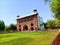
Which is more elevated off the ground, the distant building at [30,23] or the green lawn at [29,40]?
the distant building at [30,23]

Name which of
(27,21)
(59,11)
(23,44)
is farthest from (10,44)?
(27,21)

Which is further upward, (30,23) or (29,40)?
(30,23)

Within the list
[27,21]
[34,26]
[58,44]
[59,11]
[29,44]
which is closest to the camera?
[58,44]

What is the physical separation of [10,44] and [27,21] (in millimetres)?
69961

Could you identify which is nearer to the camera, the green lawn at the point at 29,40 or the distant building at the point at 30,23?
the green lawn at the point at 29,40

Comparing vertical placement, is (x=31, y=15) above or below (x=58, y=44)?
above

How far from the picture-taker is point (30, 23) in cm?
8919

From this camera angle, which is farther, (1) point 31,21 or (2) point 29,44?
(1) point 31,21

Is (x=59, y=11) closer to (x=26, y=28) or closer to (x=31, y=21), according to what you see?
(x=31, y=21)

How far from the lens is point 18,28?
94.6 m

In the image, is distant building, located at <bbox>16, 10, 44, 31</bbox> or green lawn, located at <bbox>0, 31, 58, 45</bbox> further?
distant building, located at <bbox>16, 10, 44, 31</bbox>

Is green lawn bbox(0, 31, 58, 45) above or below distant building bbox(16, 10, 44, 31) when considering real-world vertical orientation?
below

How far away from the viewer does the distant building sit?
83944mm

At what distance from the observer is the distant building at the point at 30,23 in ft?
275
